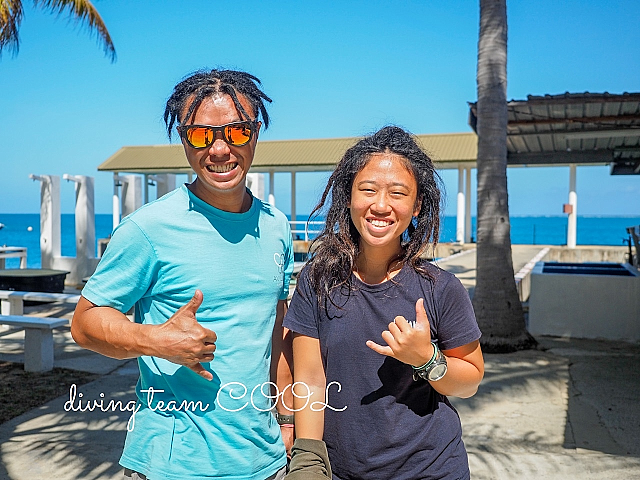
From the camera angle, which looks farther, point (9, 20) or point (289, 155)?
point (289, 155)

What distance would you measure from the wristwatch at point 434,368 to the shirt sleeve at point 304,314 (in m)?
0.36

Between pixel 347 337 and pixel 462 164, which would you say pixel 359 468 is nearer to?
pixel 347 337

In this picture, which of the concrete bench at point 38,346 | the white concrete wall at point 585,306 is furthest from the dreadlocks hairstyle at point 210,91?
the white concrete wall at point 585,306

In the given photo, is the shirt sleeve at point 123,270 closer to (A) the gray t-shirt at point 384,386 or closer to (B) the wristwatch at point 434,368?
(A) the gray t-shirt at point 384,386

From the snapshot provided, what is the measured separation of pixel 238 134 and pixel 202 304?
1.90ft

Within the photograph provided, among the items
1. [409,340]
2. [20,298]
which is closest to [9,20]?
[20,298]

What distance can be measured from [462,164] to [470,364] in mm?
22009

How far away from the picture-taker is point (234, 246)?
199cm

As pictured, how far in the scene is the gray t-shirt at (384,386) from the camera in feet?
6.05

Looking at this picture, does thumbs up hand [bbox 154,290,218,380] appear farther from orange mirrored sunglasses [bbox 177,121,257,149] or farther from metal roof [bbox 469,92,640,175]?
metal roof [bbox 469,92,640,175]

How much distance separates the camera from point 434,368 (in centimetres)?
178

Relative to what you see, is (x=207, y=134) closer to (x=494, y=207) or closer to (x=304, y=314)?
(x=304, y=314)

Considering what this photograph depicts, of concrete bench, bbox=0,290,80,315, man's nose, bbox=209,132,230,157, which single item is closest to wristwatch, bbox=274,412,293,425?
man's nose, bbox=209,132,230,157

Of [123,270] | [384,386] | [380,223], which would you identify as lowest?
[384,386]
